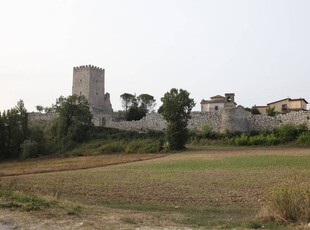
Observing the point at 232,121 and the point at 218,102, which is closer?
the point at 232,121

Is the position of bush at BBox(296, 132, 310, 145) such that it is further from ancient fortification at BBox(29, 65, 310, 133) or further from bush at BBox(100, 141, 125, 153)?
bush at BBox(100, 141, 125, 153)

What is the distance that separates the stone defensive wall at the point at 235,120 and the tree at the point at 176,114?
837 cm

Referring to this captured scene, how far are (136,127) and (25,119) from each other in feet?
59.1

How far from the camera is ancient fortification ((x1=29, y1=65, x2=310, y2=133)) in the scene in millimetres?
59344

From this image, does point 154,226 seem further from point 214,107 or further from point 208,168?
point 214,107

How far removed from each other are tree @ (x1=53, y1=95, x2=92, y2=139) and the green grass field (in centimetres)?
3645

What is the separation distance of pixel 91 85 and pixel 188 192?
64.9 metres

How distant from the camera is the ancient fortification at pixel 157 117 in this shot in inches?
2336

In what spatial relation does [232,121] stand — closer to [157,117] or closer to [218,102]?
[157,117]

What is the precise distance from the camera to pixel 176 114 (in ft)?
173

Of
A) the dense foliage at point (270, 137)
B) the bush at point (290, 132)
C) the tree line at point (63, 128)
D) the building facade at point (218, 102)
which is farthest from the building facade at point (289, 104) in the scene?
the tree line at point (63, 128)

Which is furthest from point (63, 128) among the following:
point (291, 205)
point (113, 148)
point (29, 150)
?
point (291, 205)

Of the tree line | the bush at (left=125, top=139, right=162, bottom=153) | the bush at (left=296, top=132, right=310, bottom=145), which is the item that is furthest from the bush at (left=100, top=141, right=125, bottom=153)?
the bush at (left=296, top=132, right=310, bottom=145)

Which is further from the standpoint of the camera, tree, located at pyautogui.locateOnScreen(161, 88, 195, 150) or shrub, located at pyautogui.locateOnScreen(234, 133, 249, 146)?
shrub, located at pyautogui.locateOnScreen(234, 133, 249, 146)
